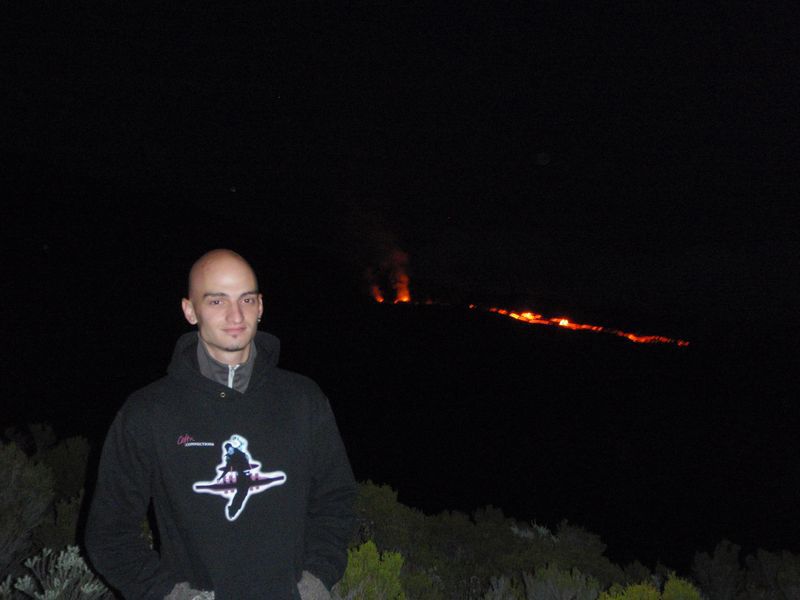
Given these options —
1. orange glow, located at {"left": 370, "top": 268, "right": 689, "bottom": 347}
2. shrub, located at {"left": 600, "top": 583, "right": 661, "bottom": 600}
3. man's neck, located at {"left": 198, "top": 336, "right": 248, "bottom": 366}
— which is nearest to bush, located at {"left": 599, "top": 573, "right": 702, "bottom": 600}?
shrub, located at {"left": 600, "top": 583, "right": 661, "bottom": 600}

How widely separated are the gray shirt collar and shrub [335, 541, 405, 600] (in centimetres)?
161

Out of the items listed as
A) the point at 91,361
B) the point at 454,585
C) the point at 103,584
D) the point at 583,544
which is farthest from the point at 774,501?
the point at 91,361

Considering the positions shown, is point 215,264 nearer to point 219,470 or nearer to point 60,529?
point 219,470

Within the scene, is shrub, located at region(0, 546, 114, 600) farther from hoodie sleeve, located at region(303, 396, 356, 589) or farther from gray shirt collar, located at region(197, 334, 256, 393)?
gray shirt collar, located at region(197, 334, 256, 393)

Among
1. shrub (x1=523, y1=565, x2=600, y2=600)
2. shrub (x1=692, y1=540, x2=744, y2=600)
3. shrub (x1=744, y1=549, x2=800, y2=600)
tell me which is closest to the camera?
shrub (x1=523, y1=565, x2=600, y2=600)

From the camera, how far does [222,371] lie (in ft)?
7.98

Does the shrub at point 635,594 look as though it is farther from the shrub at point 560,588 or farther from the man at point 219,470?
the man at point 219,470

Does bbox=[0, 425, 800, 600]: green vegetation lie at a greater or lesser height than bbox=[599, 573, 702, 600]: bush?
lesser

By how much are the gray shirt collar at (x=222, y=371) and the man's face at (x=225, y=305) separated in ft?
0.07

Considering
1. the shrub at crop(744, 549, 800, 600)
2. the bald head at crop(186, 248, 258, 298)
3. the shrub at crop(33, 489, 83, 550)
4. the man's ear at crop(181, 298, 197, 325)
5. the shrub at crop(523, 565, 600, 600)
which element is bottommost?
the shrub at crop(744, 549, 800, 600)

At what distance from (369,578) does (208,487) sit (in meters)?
1.63

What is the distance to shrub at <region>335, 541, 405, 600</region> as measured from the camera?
11.5 ft

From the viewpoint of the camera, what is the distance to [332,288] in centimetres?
7319

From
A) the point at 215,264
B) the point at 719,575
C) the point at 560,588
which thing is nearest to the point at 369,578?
the point at 560,588
